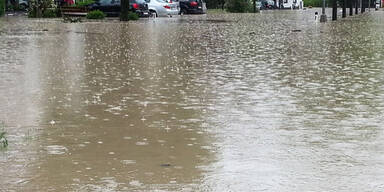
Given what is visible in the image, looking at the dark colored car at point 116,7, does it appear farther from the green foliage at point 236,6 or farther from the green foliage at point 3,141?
the green foliage at point 3,141

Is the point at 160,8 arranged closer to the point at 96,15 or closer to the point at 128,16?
the point at 96,15

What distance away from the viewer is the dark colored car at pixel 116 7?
52.1 metres

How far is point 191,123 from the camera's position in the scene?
10.3m

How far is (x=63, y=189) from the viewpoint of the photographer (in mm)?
6777

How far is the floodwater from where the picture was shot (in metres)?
7.26

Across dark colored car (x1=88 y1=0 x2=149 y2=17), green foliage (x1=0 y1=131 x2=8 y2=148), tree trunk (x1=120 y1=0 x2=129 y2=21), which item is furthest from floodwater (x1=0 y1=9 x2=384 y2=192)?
dark colored car (x1=88 y1=0 x2=149 y2=17)

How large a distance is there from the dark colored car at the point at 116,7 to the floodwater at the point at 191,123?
3221 centimetres

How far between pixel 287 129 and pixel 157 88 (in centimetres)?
449

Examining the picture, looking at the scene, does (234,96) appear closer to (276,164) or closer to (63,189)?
(276,164)

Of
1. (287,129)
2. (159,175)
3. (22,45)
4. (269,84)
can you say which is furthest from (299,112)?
(22,45)

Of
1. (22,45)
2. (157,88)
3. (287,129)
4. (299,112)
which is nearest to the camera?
(287,129)

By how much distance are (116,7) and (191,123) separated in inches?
1706

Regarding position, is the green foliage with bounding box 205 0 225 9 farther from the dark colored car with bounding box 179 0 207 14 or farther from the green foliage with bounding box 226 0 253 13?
the dark colored car with bounding box 179 0 207 14

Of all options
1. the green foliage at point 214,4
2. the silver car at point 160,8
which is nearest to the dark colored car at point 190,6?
the silver car at point 160,8
